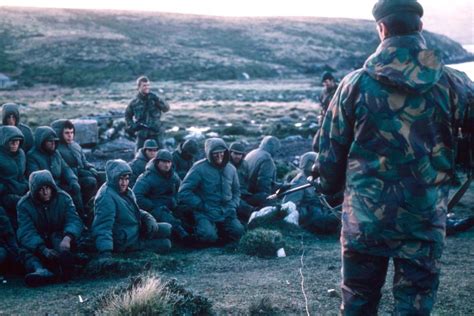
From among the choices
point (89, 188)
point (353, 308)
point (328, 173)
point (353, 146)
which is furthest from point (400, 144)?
point (89, 188)

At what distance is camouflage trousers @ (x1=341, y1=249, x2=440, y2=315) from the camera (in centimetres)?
284

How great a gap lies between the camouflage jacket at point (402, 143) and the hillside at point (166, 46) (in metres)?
43.4

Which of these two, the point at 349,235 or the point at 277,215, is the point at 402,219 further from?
the point at 277,215

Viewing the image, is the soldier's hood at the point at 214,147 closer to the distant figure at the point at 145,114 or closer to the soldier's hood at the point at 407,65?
the distant figure at the point at 145,114

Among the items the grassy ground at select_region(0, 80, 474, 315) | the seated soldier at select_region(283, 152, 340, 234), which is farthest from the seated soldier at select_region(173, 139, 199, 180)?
the grassy ground at select_region(0, 80, 474, 315)

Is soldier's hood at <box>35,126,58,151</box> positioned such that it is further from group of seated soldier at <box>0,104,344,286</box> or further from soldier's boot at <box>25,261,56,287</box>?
soldier's boot at <box>25,261,56,287</box>

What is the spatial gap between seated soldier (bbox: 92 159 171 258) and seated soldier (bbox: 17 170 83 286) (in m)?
0.30

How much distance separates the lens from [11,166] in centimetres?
743

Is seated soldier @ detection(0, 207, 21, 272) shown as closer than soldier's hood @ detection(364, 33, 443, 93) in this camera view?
No

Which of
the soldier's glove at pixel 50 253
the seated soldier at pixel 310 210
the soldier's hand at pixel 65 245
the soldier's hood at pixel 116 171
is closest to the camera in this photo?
Answer: the soldier's glove at pixel 50 253

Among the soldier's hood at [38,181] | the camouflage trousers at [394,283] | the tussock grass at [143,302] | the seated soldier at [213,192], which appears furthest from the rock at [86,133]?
the camouflage trousers at [394,283]

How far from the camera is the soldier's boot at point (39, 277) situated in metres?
5.81

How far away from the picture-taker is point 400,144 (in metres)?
2.78

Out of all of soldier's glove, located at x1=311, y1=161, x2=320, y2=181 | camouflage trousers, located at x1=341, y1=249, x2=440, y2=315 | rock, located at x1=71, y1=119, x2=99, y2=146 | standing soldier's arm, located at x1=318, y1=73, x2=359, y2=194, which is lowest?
rock, located at x1=71, y1=119, x2=99, y2=146
